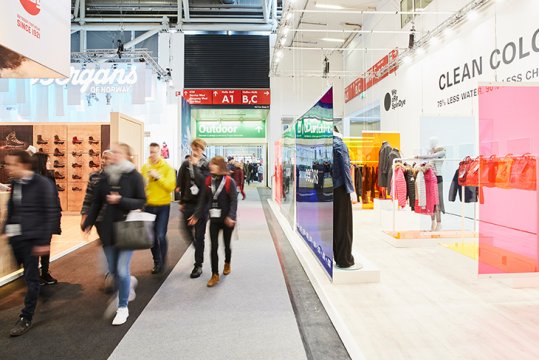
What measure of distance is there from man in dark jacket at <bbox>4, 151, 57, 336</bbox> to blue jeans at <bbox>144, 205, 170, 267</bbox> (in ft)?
4.46

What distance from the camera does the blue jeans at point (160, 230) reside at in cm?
402

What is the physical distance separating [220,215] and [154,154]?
Answer: 0.98 m

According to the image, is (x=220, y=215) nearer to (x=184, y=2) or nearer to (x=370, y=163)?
(x=370, y=163)

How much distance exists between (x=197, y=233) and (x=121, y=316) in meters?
1.23

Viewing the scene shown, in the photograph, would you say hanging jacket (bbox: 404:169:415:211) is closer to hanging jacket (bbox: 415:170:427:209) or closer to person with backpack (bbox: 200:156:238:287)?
hanging jacket (bbox: 415:170:427:209)

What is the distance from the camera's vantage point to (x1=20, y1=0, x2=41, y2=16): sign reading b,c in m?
3.31

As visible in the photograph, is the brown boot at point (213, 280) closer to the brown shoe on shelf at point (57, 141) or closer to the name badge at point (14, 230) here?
the name badge at point (14, 230)

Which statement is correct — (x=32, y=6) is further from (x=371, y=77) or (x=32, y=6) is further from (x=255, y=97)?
(x=255, y=97)

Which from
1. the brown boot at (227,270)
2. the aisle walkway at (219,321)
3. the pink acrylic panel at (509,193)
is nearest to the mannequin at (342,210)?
the aisle walkway at (219,321)

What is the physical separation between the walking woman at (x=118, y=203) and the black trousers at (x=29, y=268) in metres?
0.41

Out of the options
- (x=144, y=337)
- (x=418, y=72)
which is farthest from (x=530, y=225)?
(x=418, y=72)

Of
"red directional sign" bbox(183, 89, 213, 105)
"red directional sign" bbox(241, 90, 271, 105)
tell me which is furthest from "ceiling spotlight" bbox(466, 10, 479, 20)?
"red directional sign" bbox(183, 89, 213, 105)

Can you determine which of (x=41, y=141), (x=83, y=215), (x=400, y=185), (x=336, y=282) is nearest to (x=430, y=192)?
(x=400, y=185)

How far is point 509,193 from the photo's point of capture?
4.08 m
